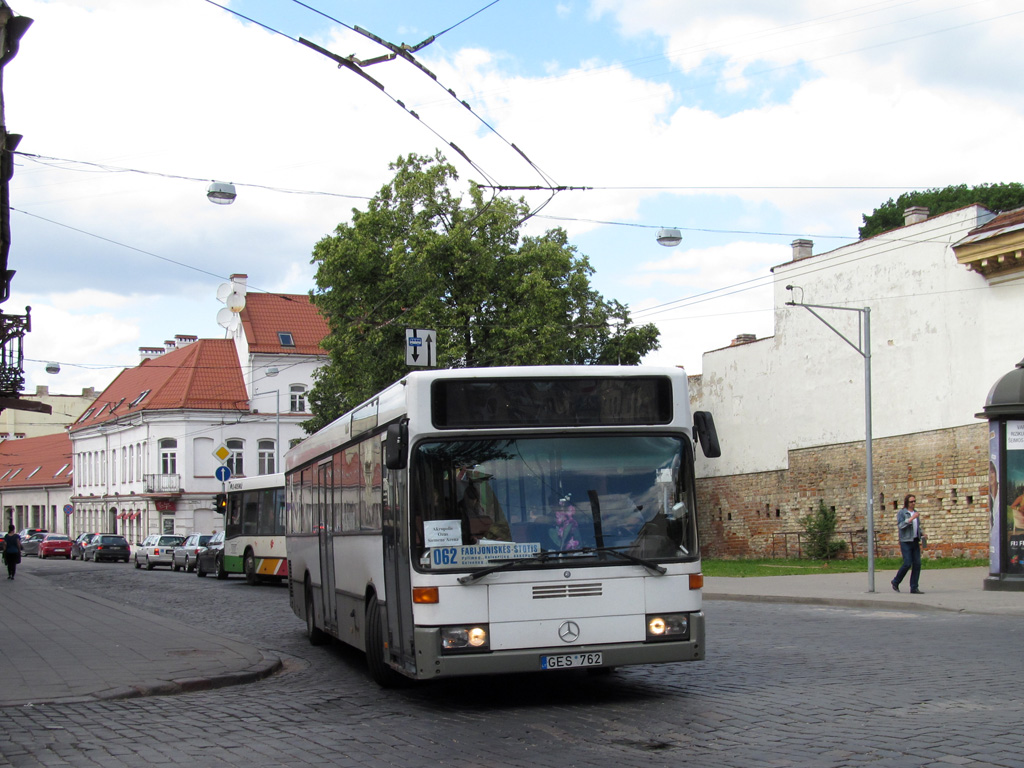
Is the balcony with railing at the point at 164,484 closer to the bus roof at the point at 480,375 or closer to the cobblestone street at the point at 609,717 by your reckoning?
the cobblestone street at the point at 609,717

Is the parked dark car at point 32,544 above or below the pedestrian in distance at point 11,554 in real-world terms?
below

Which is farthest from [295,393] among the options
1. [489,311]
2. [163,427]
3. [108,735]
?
[108,735]

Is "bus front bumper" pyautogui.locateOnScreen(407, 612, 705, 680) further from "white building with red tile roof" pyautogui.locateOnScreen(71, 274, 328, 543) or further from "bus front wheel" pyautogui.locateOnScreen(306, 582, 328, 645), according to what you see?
"white building with red tile roof" pyautogui.locateOnScreen(71, 274, 328, 543)

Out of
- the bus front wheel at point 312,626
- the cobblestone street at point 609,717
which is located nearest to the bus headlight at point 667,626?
the cobblestone street at point 609,717

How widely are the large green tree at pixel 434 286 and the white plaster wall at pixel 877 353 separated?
7752 millimetres

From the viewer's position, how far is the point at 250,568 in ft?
111

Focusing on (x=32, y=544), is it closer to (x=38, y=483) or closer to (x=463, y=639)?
(x=38, y=483)

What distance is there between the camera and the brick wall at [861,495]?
33.6 meters

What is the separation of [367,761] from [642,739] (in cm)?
182

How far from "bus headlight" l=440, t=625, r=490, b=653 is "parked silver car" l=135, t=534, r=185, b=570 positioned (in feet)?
136

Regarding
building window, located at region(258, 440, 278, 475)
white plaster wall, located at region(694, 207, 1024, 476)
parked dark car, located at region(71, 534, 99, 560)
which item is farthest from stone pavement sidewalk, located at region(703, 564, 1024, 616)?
building window, located at region(258, 440, 278, 475)

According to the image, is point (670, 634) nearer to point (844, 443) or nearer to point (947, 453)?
point (947, 453)

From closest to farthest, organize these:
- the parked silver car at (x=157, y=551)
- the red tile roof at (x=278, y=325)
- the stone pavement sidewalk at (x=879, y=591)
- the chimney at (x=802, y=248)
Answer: the stone pavement sidewalk at (x=879, y=591), the chimney at (x=802, y=248), the parked silver car at (x=157, y=551), the red tile roof at (x=278, y=325)

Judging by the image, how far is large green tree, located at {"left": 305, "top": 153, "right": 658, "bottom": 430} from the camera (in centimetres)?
4028
